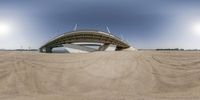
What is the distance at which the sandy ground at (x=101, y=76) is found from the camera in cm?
2047

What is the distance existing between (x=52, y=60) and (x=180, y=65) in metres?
13.8

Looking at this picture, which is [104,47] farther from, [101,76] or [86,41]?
[101,76]

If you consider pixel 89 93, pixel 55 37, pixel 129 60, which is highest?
pixel 55 37

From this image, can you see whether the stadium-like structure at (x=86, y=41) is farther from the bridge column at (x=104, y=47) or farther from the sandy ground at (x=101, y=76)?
the sandy ground at (x=101, y=76)

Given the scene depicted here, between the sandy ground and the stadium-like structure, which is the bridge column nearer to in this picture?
the stadium-like structure

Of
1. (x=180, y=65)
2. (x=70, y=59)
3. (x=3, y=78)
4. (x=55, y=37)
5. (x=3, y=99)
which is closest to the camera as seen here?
(x=3, y=99)

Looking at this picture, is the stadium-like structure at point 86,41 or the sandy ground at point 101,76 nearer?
Result: the sandy ground at point 101,76

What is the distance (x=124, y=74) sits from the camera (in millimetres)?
25656

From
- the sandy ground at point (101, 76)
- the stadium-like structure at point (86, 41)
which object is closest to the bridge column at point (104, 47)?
the stadium-like structure at point (86, 41)

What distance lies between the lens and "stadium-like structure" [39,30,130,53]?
228 ft

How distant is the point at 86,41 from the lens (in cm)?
7181

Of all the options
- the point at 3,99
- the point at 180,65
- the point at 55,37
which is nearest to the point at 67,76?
the point at 3,99

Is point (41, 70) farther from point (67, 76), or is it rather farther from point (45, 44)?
point (45, 44)

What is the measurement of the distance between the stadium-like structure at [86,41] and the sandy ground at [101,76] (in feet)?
122
